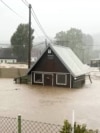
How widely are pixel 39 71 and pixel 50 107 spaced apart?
13.2 metres

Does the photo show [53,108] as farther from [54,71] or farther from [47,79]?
[47,79]

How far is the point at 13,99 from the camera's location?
20.3 meters

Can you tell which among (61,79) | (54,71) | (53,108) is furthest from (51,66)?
(53,108)

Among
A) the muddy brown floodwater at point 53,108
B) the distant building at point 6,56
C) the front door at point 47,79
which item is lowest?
the muddy brown floodwater at point 53,108

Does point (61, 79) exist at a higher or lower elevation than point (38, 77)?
lower

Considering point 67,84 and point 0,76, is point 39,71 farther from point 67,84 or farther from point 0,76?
point 0,76

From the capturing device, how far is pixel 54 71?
2928cm

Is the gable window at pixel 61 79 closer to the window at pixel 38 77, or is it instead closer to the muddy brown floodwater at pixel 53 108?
the window at pixel 38 77

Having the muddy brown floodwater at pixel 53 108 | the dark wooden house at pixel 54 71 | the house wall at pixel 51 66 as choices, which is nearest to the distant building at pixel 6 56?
the dark wooden house at pixel 54 71

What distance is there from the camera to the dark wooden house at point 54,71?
28.3m

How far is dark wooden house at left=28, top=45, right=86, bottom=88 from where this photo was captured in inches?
1113

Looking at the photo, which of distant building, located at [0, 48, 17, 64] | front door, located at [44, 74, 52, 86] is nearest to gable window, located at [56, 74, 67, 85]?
front door, located at [44, 74, 52, 86]

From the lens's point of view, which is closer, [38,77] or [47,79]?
[47,79]

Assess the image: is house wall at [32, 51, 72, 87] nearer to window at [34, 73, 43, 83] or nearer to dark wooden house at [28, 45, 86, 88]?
dark wooden house at [28, 45, 86, 88]
